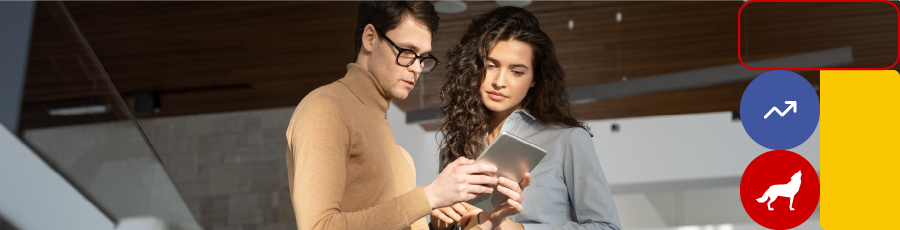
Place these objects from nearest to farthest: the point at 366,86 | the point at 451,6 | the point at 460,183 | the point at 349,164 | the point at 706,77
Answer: the point at 460,183 < the point at 349,164 < the point at 366,86 < the point at 451,6 < the point at 706,77

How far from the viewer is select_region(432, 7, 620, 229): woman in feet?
4.96

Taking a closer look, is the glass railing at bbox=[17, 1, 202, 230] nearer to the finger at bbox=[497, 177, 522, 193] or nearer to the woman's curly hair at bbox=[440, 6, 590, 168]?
the woman's curly hair at bbox=[440, 6, 590, 168]

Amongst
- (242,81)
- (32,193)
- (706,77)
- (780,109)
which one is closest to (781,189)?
(780,109)

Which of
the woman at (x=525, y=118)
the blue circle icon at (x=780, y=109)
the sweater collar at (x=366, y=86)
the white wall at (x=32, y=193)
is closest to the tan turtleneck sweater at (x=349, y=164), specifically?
the sweater collar at (x=366, y=86)

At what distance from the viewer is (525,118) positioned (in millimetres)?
1662

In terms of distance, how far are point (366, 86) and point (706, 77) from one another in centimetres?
358

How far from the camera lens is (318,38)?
4.50 metres

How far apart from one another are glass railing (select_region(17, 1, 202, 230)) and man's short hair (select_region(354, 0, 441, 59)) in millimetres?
996

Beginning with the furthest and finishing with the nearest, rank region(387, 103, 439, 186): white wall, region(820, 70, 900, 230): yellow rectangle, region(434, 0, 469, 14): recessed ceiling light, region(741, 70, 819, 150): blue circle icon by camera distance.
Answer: region(387, 103, 439, 186): white wall < region(434, 0, 469, 14): recessed ceiling light < region(741, 70, 819, 150): blue circle icon < region(820, 70, 900, 230): yellow rectangle

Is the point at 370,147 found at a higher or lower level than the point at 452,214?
higher

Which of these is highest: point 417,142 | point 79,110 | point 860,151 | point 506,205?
point 79,110

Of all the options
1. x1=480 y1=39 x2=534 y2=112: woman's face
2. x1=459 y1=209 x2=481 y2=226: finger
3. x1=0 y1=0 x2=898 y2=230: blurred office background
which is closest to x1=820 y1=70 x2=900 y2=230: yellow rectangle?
x1=0 y1=0 x2=898 y2=230: blurred office background

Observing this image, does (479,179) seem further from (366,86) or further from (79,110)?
(79,110)

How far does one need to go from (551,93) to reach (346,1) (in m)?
2.45
